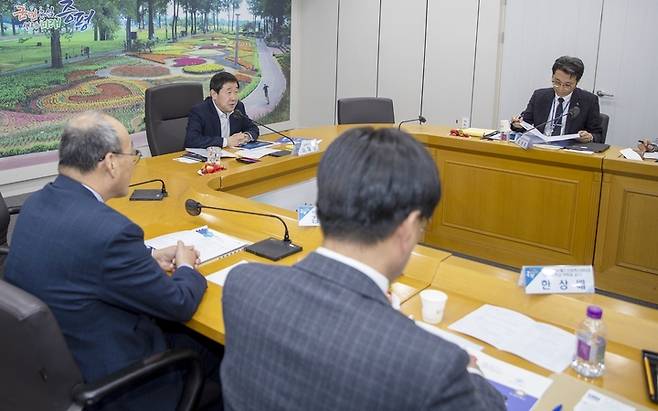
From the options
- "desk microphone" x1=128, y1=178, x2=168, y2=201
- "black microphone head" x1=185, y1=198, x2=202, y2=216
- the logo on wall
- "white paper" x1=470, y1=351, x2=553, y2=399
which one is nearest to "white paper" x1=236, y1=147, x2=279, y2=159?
"desk microphone" x1=128, y1=178, x2=168, y2=201

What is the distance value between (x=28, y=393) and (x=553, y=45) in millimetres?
5069

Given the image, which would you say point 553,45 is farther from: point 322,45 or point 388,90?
point 322,45

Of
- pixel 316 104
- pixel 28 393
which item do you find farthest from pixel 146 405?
pixel 316 104

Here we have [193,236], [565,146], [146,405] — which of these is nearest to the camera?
[146,405]

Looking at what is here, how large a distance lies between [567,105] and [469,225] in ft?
3.41

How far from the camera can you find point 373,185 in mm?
930

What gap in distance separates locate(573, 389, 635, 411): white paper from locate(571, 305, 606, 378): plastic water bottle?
106mm

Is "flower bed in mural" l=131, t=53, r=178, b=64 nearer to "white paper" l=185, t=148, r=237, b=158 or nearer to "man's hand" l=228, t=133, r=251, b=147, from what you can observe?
"man's hand" l=228, t=133, r=251, b=147

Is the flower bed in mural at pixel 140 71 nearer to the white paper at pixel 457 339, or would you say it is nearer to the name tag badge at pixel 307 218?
the name tag badge at pixel 307 218

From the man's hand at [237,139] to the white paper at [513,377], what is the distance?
8.66 feet

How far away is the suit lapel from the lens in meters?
0.93

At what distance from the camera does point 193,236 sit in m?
2.27

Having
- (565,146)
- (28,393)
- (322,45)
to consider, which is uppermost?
(322,45)

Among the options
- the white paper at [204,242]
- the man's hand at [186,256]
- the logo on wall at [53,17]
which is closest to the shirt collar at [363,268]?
the man's hand at [186,256]
